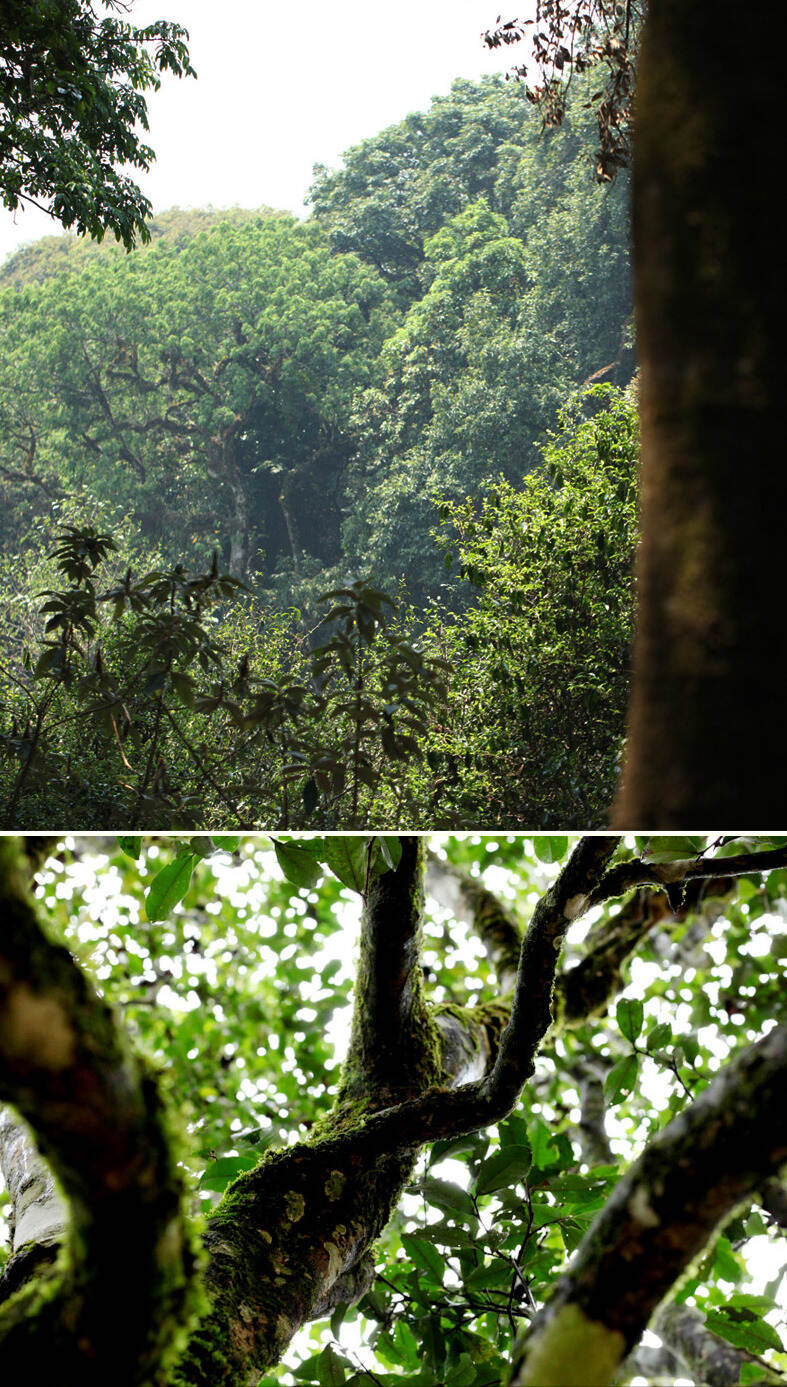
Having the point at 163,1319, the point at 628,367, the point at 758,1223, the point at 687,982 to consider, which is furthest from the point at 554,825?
the point at 163,1319

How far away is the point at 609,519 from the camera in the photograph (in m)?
1.97

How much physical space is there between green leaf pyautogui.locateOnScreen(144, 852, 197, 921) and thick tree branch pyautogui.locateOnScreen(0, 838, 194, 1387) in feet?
2.25

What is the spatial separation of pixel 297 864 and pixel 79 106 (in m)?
1.93

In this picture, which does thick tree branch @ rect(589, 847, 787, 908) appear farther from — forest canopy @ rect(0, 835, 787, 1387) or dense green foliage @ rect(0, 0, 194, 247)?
dense green foliage @ rect(0, 0, 194, 247)

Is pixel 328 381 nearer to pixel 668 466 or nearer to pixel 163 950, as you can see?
pixel 668 466

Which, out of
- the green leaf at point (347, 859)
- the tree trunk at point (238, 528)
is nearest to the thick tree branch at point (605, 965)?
the green leaf at point (347, 859)

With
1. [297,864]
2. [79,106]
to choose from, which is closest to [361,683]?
[297,864]

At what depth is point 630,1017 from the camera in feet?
4.88

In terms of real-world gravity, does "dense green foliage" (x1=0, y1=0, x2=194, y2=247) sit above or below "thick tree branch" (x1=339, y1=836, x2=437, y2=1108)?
above

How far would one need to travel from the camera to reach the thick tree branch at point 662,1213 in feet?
1.73

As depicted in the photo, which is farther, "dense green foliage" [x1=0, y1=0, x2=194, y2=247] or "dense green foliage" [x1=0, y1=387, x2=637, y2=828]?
"dense green foliage" [x1=0, y1=0, x2=194, y2=247]

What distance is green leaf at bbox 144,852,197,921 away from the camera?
4.06ft

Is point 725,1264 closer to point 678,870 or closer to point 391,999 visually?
point 391,999

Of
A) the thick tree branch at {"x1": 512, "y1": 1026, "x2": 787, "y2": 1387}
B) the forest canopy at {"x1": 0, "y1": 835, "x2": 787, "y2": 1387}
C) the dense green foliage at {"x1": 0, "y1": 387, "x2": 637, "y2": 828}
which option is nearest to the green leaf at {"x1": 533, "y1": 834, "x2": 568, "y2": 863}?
the forest canopy at {"x1": 0, "y1": 835, "x2": 787, "y2": 1387}
